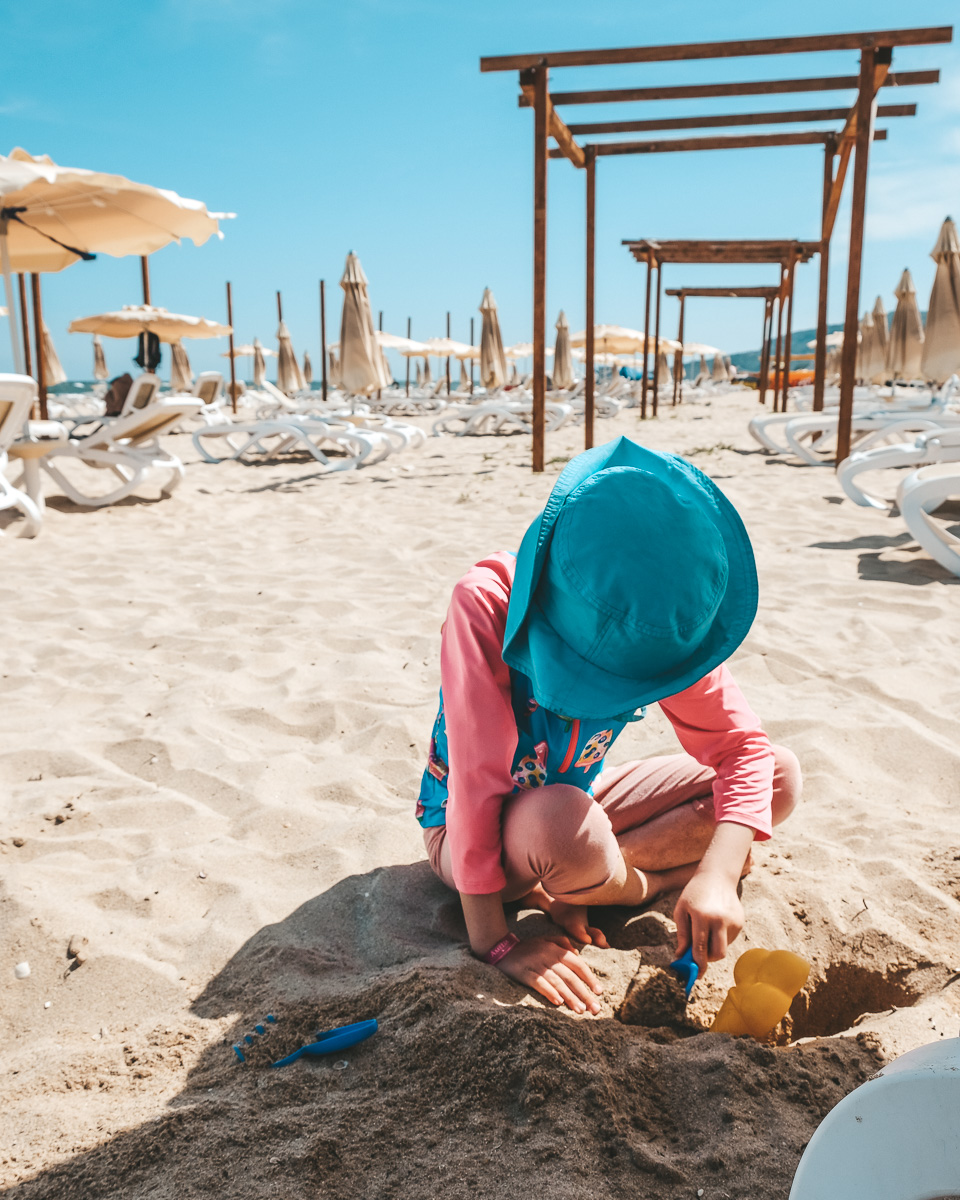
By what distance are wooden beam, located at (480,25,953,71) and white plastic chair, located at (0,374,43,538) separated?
4.04 meters

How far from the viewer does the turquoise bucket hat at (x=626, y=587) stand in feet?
3.88

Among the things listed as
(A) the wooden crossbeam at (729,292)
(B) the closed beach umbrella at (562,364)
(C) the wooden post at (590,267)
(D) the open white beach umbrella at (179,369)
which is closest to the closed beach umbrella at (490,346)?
(B) the closed beach umbrella at (562,364)

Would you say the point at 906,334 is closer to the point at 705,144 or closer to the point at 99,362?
the point at 705,144

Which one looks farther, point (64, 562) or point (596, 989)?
point (64, 562)

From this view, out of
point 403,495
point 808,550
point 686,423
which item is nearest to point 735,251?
point 686,423

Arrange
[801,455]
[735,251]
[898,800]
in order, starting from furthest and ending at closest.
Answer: [735,251], [801,455], [898,800]

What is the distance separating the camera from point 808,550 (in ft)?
15.5

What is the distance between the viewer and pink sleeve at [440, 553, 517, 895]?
4.70 ft

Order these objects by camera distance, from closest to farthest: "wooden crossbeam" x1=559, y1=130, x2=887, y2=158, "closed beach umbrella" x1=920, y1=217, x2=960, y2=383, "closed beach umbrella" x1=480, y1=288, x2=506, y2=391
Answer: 1. "wooden crossbeam" x1=559, y1=130, x2=887, y2=158
2. "closed beach umbrella" x1=920, y1=217, x2=960, y2=383
3. "closed beach umbrella" x1=480, y1=288, x2=506, y2=391

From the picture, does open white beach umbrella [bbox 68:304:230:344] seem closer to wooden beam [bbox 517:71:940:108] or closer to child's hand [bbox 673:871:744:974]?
wooden beam [bbox 517:71:940:108]

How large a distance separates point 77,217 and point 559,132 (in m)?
4.08

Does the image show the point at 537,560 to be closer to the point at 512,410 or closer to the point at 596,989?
the point at 596,989

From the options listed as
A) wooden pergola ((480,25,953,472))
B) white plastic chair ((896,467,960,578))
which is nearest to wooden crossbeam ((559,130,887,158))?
wooden pergola ((480,25,953,472))

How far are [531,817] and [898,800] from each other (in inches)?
46.2
